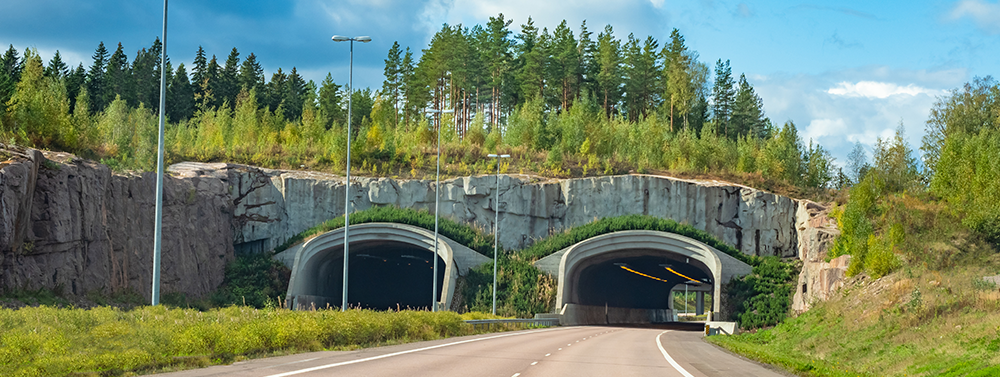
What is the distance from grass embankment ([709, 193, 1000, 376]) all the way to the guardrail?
10440mm

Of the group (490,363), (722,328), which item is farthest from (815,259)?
(490,363)

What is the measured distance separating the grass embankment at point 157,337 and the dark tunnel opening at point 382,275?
103ft

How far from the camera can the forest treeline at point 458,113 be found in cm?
5405

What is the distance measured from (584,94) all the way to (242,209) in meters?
33.3

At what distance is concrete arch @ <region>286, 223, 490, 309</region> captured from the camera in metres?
48.7

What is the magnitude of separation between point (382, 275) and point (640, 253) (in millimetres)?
22398

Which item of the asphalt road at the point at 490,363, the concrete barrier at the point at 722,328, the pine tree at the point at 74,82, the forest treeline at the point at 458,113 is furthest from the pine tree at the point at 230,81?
the asphalt road at the point at 490,363

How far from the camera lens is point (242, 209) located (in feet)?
169

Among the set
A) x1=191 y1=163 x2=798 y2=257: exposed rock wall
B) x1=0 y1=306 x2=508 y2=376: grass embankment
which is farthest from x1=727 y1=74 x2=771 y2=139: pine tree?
x1=0 y1=306 x2=508 y2=376: grass embankment

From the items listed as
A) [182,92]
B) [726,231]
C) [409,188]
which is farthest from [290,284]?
[182,92]

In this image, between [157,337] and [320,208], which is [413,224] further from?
[157,337]

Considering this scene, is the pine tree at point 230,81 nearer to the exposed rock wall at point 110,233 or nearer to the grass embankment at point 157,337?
the exposed rock wall at point 110,233

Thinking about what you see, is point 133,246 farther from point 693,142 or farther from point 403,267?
point 693,142

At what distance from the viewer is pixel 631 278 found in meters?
68.2
